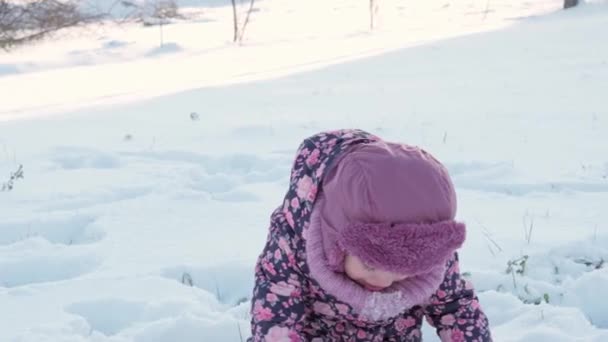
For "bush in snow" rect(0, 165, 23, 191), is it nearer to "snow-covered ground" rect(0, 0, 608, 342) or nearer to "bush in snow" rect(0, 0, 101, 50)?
"snow-covered ground" rect(0, 0, 608, 342)

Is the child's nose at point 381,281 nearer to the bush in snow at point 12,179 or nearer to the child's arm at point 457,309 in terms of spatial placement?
the child's arm at point 457,309

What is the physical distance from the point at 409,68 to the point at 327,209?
657cm

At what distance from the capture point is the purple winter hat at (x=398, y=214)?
1.92m

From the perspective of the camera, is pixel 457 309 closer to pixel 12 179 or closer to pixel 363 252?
Answer: pixel 363 252

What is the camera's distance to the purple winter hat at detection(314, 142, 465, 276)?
1915 mm

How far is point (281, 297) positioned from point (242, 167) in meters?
2.74

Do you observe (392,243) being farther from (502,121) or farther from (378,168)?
(502,121)

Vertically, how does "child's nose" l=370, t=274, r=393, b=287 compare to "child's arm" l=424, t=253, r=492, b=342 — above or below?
above

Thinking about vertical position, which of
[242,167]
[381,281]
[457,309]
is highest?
[381,281]

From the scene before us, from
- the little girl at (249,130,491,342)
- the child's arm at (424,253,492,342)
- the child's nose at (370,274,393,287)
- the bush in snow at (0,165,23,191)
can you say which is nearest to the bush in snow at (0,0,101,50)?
the bush in snow at (0,165,23,191)

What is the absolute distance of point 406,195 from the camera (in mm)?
1938

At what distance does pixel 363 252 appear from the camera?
6.36 ft

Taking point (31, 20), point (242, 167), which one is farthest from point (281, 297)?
point (31, 20)

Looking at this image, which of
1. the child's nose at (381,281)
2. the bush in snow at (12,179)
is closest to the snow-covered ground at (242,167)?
the bush in snow at (12,179)
